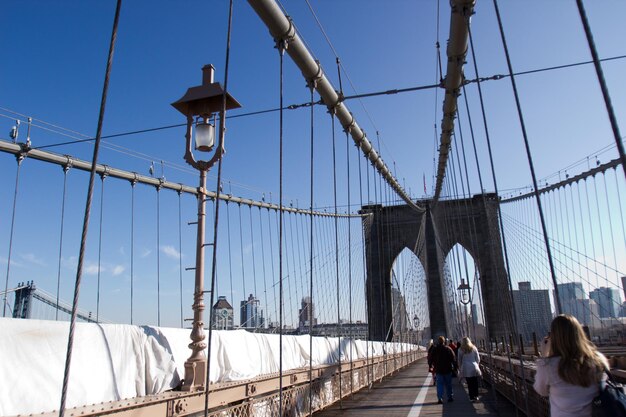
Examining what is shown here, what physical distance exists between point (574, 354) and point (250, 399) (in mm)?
2925

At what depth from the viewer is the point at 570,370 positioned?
1.98m

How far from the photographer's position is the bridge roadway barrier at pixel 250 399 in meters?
2.77

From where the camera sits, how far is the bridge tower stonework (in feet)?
88.3

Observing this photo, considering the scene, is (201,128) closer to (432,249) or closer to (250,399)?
(250,399)

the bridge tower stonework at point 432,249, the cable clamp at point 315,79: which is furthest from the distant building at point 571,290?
the cable clamp at point 315,79

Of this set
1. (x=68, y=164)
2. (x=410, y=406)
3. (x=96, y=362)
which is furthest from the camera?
(x=68, y=164)

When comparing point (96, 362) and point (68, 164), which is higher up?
point (68, 164)

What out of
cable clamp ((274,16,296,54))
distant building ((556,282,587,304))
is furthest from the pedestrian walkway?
distant building ((556,282,587,304))

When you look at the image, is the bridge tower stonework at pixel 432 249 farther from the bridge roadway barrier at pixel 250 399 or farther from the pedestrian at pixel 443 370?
the bridge roadway barrier at pixel 250 399

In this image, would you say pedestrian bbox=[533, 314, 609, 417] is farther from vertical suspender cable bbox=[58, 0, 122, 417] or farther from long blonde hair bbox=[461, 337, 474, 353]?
long blonde hair bbox=[461, 337, 474, 353]

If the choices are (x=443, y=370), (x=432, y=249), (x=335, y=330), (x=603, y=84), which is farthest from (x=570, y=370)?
(x=432, y=249)

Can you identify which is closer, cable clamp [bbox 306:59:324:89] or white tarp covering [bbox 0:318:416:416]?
white tarp covering [bbox 0:318:416:416]

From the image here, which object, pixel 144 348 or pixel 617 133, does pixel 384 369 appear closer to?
pixel 144 348

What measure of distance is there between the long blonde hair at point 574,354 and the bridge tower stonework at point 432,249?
23.3m
